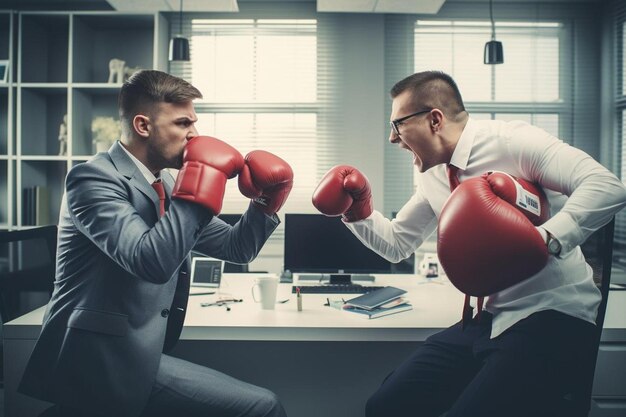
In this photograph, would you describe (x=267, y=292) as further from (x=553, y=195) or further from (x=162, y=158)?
(x=553, y=195)

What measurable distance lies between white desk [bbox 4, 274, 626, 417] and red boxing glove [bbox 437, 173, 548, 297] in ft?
1.51

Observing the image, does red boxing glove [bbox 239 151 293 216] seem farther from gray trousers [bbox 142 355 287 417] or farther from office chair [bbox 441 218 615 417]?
office chair [bbox 441 218 615 417]

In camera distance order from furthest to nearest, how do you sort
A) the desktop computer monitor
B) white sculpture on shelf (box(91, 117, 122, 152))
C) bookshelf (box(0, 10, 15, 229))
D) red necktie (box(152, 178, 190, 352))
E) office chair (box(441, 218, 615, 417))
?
white sculpture on shelf (box(91, 117, 122, 152))
bookshelf (box(0, 10, 15, 229))
the desktop computer monitor
red necktie (box(152, 178, 190, 352))
office chair (box(441, 218, 615, 417))

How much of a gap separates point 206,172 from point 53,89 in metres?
3.22

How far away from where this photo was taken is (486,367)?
1.21 metres

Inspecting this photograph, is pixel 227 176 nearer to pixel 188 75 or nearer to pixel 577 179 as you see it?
pixel 577 179

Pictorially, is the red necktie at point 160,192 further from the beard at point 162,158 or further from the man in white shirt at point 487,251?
the man in white shirt at point 487,251

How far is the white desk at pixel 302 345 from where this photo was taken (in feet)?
4.86

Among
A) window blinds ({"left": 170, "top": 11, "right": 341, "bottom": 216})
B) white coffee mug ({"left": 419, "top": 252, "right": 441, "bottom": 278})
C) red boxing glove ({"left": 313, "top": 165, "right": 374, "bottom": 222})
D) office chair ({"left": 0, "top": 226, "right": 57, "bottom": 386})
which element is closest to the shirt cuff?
red boxing glove ({"left": 313, "top": 165, "right": 374, "bottom": 222})

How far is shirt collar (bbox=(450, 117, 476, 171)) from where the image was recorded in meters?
1.42

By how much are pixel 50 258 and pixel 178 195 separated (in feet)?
3.93

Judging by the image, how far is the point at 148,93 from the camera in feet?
4.19

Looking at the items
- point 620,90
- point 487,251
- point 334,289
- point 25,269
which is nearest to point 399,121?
point 487,251

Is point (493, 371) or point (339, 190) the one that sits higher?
point (339, 190)
